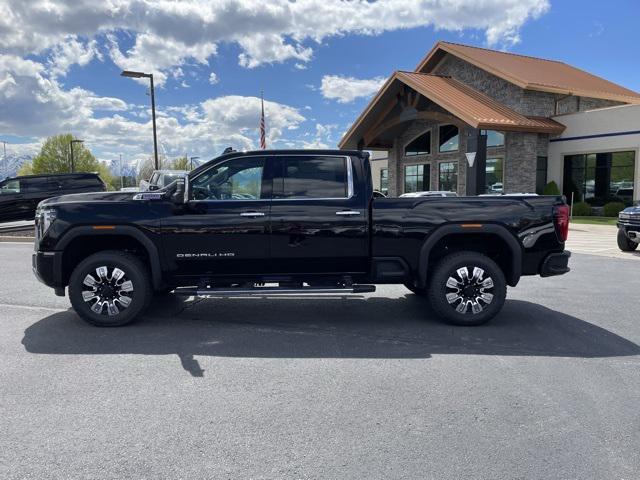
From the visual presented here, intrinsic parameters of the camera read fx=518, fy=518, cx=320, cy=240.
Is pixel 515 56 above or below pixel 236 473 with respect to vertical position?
above

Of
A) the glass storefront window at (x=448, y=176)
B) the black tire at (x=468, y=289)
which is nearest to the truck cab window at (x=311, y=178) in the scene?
the black tire at (x=468, y=289)

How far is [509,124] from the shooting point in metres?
21.9

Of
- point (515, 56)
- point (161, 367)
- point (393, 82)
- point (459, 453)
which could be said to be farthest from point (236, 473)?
point (515, 56)

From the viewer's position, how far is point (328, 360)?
466cm

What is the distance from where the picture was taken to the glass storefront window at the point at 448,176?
1095 inches

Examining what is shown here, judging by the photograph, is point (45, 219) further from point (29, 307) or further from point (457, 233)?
point (457, 233)

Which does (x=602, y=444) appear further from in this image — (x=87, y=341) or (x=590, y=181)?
(x=590, y=181)

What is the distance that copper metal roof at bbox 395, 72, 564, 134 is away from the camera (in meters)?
21.5

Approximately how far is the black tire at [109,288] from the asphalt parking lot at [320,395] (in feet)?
0.62

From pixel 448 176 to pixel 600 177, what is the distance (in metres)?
7.43

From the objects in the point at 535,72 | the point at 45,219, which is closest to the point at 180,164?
the point at 535,72

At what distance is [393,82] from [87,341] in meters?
23.5

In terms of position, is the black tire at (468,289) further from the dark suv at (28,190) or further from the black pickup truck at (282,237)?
the dark suv at (28,190)

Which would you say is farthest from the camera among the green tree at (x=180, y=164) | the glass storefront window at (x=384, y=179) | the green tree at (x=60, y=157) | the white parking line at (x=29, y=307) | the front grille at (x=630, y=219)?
the green tree at (x=180, y=164)
